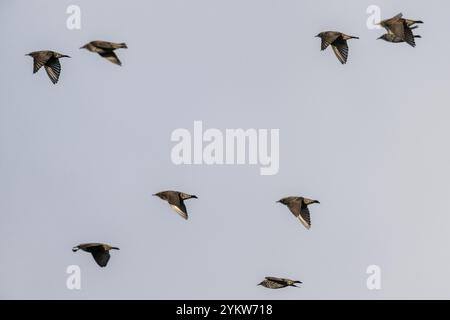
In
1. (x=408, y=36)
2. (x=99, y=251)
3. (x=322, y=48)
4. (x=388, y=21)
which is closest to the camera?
(x=388, y=21)

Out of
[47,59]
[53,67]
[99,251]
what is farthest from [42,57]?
[99,251]

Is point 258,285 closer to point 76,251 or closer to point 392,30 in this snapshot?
point 76,251

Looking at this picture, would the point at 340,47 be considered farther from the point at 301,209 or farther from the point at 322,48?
the point at 301,209

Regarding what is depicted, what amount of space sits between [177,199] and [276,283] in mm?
3298

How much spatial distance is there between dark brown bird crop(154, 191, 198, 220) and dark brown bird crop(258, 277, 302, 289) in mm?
2742

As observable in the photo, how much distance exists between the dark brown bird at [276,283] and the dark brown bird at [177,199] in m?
2.74

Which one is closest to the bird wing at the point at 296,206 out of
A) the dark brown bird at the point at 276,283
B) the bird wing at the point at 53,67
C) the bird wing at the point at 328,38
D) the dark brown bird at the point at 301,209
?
the dark brown bird at the point at 301,209

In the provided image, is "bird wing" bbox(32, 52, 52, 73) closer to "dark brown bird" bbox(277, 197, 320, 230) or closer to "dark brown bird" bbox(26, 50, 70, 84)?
"dark brown bird" bbox(26, 50, 70, 84)

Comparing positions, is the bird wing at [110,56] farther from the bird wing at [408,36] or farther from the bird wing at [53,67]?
the bird wing at [408,36]

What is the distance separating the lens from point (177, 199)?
72.4 feet

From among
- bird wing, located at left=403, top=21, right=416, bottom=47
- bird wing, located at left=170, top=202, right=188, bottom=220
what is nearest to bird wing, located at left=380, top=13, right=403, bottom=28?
bird wing, located at left=403, top=21, right=416, bottom=47

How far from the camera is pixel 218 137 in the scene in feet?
75.9
